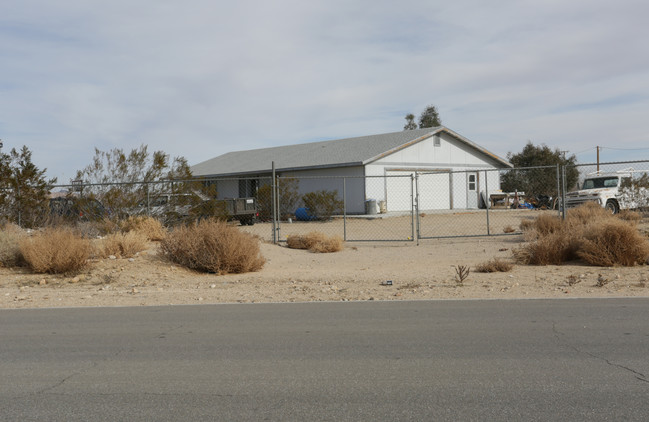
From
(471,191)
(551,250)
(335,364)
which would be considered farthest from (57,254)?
(471,191)

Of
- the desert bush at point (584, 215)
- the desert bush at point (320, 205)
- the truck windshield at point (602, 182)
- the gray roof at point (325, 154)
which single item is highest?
the gray roof at point (325, 154)

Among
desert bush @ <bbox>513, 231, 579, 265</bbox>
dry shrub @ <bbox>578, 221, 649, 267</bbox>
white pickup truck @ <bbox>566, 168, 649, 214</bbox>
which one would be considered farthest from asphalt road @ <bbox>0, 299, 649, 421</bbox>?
white pickup truck @ <bbox>566, 168, 649, 214</bbox>

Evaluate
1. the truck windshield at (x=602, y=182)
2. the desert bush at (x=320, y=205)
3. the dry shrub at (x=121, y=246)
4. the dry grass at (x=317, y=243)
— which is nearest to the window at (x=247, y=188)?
the desert bush at (x=320, y=205)

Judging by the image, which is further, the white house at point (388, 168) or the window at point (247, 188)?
the window at point (247, 188)

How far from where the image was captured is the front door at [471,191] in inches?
1414

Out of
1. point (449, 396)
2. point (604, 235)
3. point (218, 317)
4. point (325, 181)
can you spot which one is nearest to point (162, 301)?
point (218, 317)

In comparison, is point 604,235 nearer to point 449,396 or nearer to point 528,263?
point 528,263

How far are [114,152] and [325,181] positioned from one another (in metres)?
14.1

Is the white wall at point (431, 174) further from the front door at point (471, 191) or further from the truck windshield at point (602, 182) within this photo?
the truck windshield at point (602, 182)

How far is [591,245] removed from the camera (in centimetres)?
1420

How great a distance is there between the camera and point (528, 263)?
48.7ft

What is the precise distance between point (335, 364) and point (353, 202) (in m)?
25.3

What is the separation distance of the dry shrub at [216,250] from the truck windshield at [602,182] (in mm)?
18752

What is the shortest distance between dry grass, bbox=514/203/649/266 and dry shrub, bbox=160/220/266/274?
6.59m
